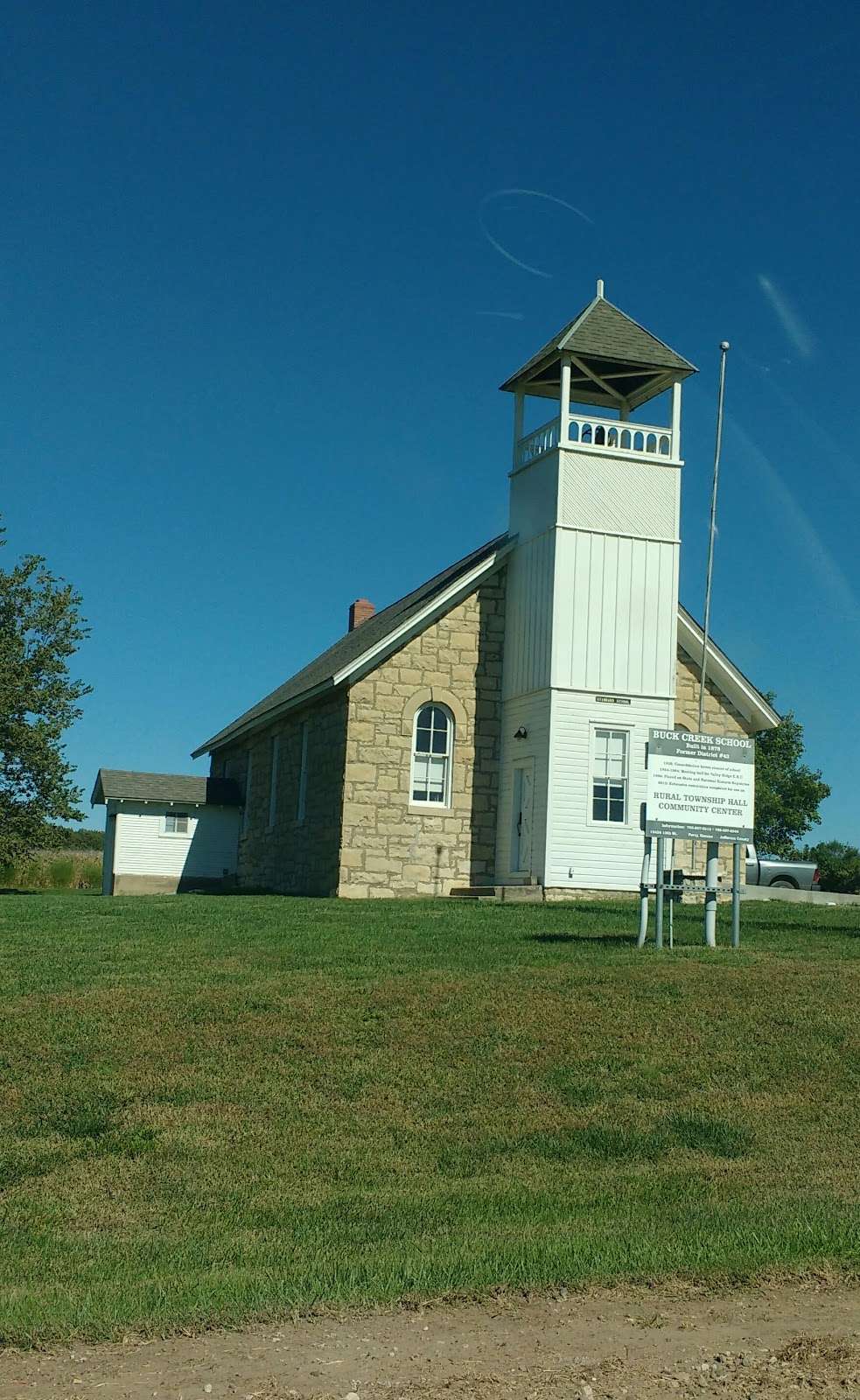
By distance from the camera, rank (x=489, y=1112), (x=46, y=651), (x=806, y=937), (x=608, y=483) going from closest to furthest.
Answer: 1. (x=489, y=1112)
2. (x=806, y=937)
3. (x=608, y=483)
4. (x=46, y=651)

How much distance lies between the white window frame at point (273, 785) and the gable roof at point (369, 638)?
65 cm

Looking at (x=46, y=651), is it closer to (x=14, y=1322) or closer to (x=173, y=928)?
(x=173, y=928)

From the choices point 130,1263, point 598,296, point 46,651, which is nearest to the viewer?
point 130,1263

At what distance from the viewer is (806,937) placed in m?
18.0

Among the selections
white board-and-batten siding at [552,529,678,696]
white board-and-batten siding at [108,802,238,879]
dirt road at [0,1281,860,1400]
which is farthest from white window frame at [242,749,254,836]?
dirt road at [0,1281,860,1400]

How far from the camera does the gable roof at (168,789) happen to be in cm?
3588

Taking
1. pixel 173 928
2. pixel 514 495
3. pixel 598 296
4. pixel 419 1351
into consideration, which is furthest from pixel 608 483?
pixel 419 1351

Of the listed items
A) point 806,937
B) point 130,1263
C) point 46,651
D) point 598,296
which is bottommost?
point 130,1263

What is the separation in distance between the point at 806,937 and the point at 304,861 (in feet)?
40.7

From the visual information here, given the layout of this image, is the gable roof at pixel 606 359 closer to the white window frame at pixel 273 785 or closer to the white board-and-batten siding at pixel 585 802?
the white board-and-batten siding at pixel 585 802

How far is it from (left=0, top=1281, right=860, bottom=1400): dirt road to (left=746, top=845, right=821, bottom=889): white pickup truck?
2882 cm

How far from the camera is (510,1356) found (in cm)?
593

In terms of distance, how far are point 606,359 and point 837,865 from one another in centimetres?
3925

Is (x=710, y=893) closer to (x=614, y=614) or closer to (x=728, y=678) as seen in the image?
(x=614, y=614)
